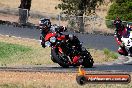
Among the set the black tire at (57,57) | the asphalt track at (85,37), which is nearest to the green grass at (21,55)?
the black tire at (57,57)

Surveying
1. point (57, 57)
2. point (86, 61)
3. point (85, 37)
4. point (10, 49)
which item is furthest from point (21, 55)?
point (85, 37)

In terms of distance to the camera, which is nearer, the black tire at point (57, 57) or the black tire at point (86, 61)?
the black tire at point (57, 57)

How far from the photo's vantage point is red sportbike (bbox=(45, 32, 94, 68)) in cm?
2261

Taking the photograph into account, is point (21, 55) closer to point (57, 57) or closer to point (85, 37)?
point (57, 57)

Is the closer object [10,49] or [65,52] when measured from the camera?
[65,52]

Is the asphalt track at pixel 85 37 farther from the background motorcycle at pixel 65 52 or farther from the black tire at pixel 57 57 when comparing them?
the black tire at pixel 57 57

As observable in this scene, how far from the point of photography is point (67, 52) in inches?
903

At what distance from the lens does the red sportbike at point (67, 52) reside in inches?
890

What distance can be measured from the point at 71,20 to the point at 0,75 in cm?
2956

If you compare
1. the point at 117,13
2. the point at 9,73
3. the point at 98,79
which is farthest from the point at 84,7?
the point at 98,79

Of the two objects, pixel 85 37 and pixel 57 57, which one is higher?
pixel 57 57

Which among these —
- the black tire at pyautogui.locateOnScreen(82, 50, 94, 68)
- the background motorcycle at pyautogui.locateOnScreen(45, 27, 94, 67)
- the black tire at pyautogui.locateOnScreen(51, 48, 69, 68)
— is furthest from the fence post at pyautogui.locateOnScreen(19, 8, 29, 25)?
the black tire at pyautogui.locateOnScreen(51, 48, 69, 68)

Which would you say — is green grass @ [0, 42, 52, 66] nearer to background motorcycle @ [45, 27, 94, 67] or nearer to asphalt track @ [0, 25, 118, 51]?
background motorcycle @ [45, 27, 94, 67]

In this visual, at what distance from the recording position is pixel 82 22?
157 feet
